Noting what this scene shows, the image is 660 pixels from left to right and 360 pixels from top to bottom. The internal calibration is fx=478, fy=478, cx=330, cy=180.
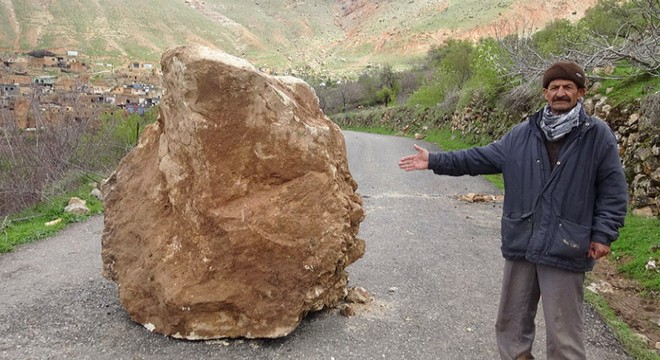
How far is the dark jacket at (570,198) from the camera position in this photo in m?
3.04

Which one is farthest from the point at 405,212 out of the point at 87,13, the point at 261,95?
the point at 87,13

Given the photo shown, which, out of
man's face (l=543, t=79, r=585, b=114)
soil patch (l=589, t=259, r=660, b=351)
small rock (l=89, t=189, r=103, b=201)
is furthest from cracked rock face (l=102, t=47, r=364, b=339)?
small rock (l=89, t=189, r=103, b=201)

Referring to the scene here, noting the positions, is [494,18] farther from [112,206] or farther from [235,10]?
[112,206]

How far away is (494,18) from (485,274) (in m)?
75.0

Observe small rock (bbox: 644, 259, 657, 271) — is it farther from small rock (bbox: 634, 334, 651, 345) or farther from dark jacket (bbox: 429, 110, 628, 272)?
dark jacket (bbox: 429, 110, 628, 272)

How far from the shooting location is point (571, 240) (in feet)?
10.1

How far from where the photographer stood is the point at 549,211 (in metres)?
3.15

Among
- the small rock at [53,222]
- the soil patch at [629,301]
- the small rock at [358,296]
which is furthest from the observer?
the small rock at [53,222]

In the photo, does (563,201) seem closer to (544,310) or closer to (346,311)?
(544,310)

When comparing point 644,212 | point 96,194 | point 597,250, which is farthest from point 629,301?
point 96,194

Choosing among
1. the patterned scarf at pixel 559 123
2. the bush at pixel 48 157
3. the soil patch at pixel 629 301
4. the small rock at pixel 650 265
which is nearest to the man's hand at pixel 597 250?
the patterned scarf at pixel 559 123

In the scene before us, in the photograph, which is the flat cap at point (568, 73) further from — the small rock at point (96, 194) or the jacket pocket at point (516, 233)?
the small rock at point (96, 194)

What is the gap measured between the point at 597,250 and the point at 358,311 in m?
2.47

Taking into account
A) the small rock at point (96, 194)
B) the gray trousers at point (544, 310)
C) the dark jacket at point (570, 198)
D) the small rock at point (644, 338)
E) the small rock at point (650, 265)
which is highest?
the dark jacket at point (570, 198)
